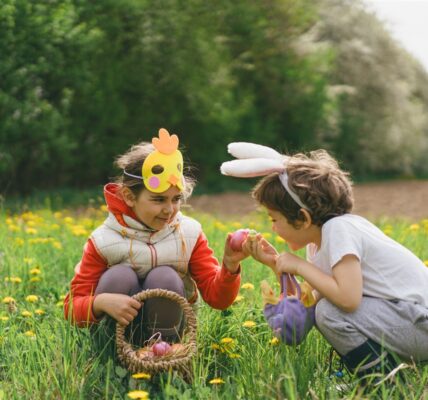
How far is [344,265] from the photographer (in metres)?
2.27

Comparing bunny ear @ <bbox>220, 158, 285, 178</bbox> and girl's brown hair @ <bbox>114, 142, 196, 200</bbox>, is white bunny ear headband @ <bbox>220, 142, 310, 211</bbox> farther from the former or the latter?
girl's brown hair @ <bbox>114, 142, 196, 200</bbox>

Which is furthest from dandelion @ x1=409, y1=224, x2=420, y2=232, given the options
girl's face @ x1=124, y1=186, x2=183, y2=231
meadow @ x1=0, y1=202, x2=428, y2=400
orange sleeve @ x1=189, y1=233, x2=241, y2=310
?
girl's face @ x1=124, y1=186, x2=183, y2=231

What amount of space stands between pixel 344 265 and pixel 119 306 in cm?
78

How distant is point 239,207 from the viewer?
9.93 m

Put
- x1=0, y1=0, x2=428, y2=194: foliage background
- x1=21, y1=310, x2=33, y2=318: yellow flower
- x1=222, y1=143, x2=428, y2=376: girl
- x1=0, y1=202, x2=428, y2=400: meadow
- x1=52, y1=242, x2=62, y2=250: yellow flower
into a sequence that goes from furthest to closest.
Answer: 1. x1=0, y1=0, x2=428, y2=194: foliage background
2. x1=52, y1=242, x2=62, y2=250: yellow flower
3. x1=21, y1=310, x2=33, y2=318: yellow flower
4. x1=222, y1=143, x2=428, y2=376: girl
5. x1=0, y1=202, x2=428, y2=400: meadow

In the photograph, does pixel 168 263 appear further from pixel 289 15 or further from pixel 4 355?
pixel 289 15

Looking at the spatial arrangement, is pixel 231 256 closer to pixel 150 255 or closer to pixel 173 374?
pixel 150 255

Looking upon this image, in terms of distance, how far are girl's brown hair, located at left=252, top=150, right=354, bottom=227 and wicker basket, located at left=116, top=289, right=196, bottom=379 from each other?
1.49ft

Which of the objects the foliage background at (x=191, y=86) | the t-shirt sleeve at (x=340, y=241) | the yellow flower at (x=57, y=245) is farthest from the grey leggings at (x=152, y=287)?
the foliage background at (x=191, y=86)

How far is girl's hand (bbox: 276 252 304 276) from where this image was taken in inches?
93.1

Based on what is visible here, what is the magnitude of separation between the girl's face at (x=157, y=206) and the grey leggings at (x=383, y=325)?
Answer: 0.70m

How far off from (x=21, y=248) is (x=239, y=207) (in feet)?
19.3

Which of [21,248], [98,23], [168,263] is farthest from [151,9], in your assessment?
[168,263]

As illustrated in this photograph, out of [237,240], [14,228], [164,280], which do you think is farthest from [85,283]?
[14,228]
